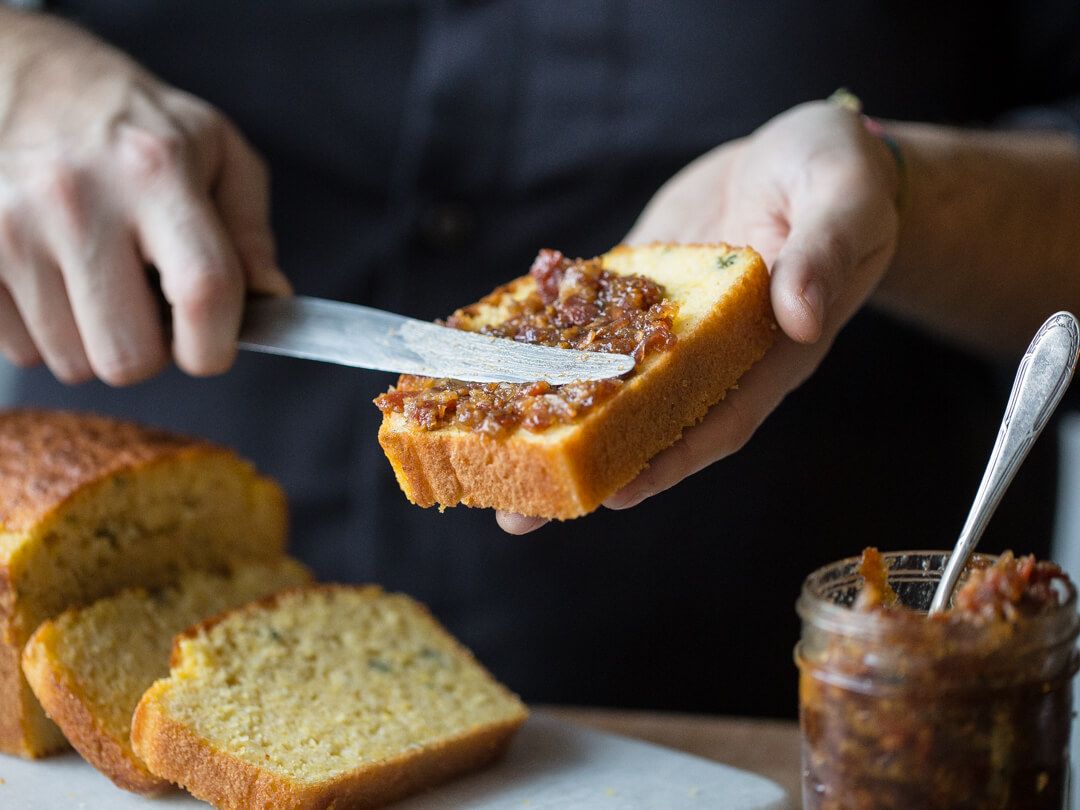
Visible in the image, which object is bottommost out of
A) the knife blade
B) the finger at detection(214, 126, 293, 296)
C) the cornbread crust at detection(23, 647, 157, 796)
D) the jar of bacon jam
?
the cornbread crust at detection(23, 647, 157, 796)

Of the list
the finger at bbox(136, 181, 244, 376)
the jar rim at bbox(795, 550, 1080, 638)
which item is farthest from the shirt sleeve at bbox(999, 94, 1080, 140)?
the finger at bbox(136, 181, 244, 376)

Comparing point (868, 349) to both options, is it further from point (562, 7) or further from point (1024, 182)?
point (562, 7)

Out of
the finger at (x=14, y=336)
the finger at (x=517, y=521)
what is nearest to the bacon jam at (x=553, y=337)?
the finger at (x=517, y=521)

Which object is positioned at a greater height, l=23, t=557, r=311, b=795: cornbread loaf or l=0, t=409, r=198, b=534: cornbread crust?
l=0, t=409, r=198, b=534: cornbread crust

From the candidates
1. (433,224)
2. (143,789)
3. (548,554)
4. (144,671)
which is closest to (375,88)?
(433,224)

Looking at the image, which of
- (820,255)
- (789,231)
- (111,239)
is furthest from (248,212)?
(820,255)

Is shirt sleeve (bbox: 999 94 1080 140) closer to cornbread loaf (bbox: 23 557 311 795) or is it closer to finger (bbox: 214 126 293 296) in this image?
finger (bbox: 214 126 293 296)
